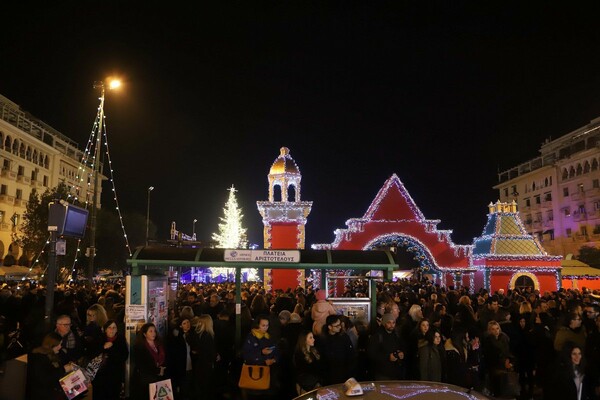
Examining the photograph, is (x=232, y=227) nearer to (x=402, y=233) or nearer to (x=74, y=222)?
(x=402, y=233)

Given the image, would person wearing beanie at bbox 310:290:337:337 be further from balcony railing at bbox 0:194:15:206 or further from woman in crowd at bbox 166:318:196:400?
balcony railing at bbox 0:194:15:206

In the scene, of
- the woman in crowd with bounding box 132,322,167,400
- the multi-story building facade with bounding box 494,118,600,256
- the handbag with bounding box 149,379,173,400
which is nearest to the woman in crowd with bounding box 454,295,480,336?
the handbag with bounding box 149,379,173,400

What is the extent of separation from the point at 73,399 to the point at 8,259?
41.0m

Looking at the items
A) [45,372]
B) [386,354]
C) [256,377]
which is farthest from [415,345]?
[45,372]

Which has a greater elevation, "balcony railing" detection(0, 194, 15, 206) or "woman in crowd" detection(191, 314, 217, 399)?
"balcony railing" detection(0, 194, 15, 206)

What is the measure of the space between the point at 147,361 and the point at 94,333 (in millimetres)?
1276

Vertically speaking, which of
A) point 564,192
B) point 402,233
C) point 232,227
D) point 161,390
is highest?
point 564,192

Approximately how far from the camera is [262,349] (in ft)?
26.4

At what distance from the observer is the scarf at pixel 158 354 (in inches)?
315

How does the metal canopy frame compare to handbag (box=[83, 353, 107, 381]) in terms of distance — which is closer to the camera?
handbag (box=[83, 353, 107, 381])

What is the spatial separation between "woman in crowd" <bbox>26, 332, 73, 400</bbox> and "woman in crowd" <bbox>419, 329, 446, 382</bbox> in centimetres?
496

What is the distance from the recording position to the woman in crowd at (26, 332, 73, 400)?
6.63m

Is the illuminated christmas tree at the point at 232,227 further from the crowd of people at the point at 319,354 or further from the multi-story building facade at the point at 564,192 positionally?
the crowd of people at the point at 319,354

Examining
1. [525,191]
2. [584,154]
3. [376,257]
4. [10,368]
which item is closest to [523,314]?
[376,257]
